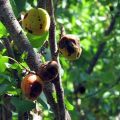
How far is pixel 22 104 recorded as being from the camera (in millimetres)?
1519

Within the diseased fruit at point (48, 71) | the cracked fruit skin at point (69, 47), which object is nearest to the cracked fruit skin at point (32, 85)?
the diseased fruit at point (48, 71)

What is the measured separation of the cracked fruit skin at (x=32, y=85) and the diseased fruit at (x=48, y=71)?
2 cm

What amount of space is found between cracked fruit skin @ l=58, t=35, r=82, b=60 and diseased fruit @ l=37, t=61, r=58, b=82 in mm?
77

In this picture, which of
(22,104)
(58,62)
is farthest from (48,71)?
(22,104)

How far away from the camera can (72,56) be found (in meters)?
1.39

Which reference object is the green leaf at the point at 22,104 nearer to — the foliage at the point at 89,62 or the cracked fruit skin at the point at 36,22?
the cracked fruit skin at the point at 36,22

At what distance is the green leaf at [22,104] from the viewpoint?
1.51 meters

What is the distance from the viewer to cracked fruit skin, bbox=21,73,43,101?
1261 millimetres

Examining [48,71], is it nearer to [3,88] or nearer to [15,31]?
[15,31]

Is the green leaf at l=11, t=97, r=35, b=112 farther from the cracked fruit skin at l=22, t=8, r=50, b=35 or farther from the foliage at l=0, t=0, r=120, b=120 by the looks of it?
the foliage at l=0, t=0, r=120, b=120

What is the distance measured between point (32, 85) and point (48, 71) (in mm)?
78

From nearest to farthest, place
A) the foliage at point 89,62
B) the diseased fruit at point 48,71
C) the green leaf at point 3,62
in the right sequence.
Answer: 1. the diseased fruit at point 48,71
2. the green leaf at point 3,62
3. the foliage at point 89,62

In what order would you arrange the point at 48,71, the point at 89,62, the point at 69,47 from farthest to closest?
1. the point at 89,62
2. the point at 69,47
3. the point at 48,71

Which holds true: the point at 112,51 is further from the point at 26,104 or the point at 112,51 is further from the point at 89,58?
the point at 26,104
